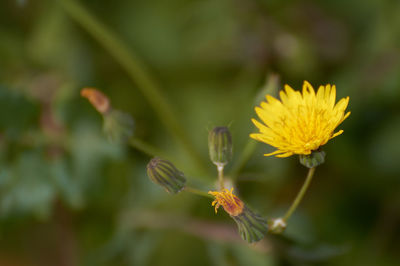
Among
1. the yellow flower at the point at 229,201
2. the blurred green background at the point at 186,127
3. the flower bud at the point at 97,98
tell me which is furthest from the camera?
the blurred green background at the point at 186,127

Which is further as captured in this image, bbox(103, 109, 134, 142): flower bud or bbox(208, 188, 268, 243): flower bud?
bbox(103, 109, 134, 142): flower bud

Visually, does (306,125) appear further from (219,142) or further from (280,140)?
→ (219,142)

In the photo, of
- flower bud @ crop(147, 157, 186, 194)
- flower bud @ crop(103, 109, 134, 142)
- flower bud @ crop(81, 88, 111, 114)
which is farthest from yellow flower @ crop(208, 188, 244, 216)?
flower bud @ crop(81, 88, 111, 114)

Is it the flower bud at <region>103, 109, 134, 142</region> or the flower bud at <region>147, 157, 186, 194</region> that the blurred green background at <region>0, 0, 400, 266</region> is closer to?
the flower bud at <region>103, 109, 134, 142</region>

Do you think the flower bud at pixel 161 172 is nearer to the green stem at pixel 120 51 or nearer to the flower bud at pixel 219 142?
Answer: the flower bud at pixel 219 142

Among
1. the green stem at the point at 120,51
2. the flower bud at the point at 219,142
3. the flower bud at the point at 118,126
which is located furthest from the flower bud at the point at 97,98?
the flower bud at the point at 219,142

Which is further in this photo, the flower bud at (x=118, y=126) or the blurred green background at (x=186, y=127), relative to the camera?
the blurred green background at (x=186, y=127)
